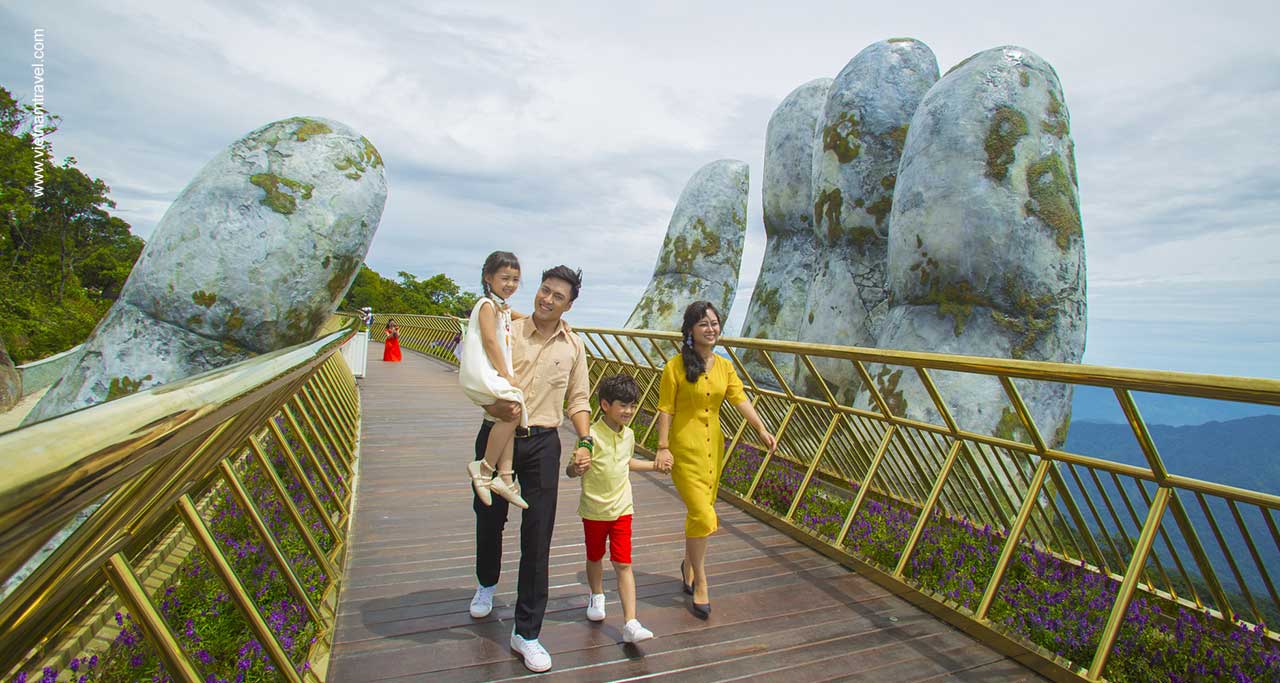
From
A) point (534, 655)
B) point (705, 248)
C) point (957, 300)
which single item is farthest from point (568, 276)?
point (705, 248)

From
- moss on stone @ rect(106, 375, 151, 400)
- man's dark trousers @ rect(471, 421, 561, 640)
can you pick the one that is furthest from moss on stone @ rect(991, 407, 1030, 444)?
moss on stone @ rect(106, 375, 151, 400)

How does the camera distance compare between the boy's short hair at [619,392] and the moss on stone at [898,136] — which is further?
the moss on stone at [898,136]

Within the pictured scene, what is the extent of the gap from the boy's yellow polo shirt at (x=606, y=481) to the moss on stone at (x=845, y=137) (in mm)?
9279

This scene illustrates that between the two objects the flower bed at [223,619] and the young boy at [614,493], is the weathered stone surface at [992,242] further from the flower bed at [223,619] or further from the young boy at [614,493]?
the flower bed at [223,619]

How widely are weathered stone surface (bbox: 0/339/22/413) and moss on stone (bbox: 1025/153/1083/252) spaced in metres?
17.7

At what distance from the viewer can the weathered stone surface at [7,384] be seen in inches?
532

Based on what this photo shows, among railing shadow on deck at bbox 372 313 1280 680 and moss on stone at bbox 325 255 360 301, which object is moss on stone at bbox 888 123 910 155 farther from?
moss on stone at bbox 325 255 360 301

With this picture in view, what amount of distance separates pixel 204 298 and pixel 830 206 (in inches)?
355

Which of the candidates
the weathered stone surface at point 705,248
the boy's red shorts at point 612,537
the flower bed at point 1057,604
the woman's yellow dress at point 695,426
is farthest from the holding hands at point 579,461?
the weathered stone surface at point 705,248

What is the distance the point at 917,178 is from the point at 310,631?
25.6 ft

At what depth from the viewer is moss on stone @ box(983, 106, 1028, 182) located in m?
7.59

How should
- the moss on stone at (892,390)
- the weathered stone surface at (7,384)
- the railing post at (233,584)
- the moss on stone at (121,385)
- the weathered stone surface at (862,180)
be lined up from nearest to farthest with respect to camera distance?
the railing post at (233,584)
the moss on stone at (121,385)
the moss on stone at (892,390)
the weathered stone surface at (862,180)
the weathered stone surface at (7,384)

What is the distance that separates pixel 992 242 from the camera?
7434 mm

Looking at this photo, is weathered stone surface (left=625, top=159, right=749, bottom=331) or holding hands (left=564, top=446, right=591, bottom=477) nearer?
holding hands (left=564, top=446, right=591, bottom=477)
